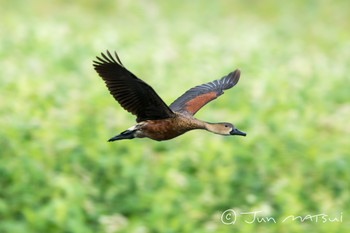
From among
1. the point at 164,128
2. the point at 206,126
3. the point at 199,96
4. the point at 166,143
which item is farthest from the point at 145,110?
the point at 166,143

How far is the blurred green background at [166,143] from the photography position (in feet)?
19.0

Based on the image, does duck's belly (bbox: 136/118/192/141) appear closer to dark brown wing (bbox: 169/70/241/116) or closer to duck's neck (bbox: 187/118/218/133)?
duck's neck (bbox: 187/118/218/133)

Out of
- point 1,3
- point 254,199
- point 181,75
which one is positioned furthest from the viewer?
point 1,3

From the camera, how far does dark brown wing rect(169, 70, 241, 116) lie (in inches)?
126

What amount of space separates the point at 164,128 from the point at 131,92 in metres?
0.25

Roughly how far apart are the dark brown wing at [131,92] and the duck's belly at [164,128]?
0.02m

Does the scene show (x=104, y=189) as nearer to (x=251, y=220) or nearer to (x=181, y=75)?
(x=251, y=220)

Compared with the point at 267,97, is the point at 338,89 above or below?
above

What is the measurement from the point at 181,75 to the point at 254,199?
3118 millimetres

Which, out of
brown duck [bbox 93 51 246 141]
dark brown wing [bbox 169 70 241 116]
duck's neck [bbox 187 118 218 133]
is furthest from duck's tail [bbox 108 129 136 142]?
dark brown wing [bbox 169 70 241 116]

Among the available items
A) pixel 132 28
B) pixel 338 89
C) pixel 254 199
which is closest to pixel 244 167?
pixel 254 199

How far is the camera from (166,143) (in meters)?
7.15

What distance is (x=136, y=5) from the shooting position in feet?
41.4

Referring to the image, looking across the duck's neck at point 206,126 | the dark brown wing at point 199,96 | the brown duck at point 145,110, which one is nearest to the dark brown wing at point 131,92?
the brown duck at point 145,110
